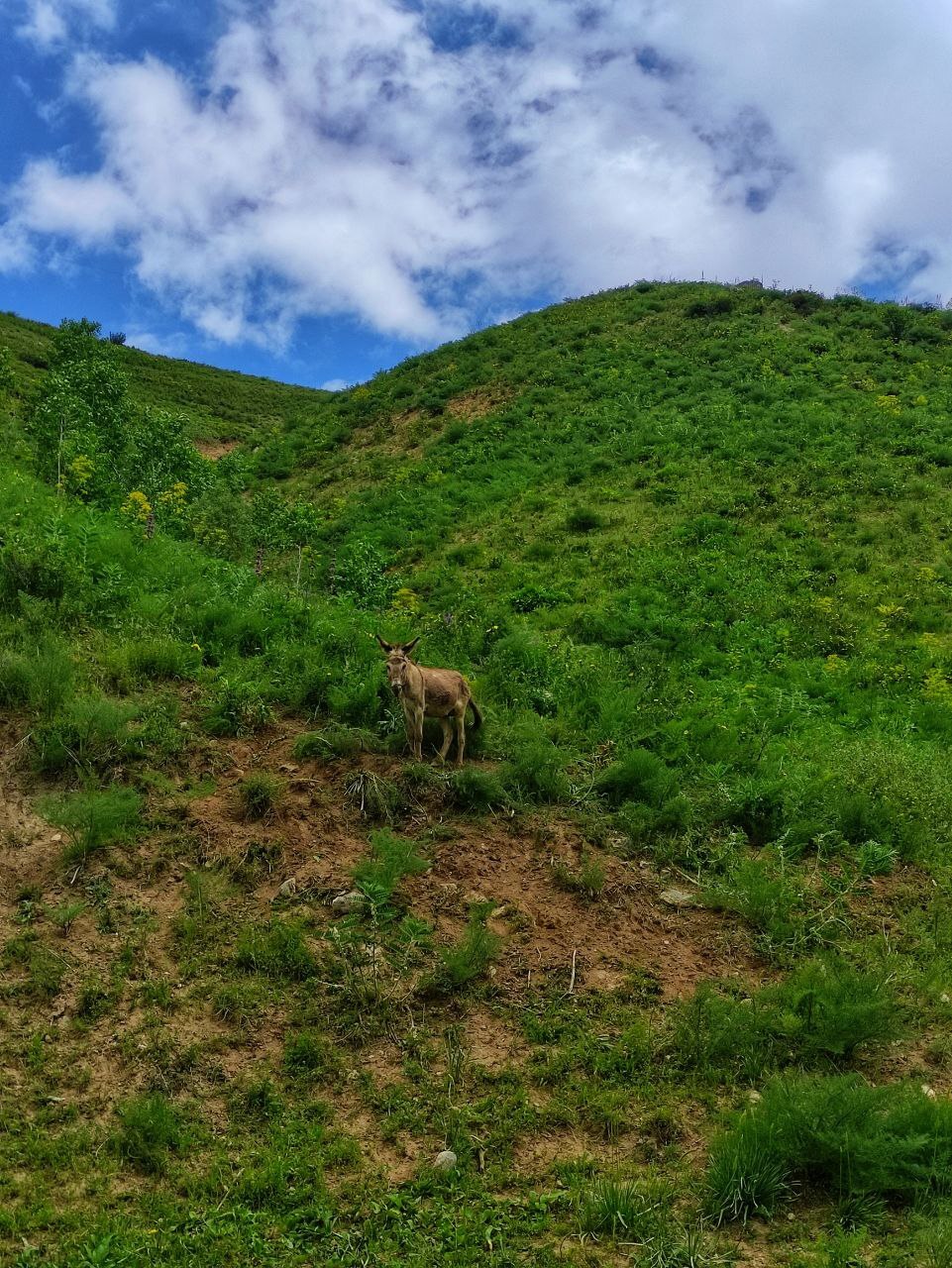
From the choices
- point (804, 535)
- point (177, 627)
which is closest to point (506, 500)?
point (804, 535)

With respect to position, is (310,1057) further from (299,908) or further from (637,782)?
(637,782)

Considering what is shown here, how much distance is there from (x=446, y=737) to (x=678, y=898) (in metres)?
2.85

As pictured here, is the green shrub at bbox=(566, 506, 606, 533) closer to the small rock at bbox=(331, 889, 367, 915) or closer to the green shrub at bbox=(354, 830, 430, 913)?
the green shrub at bbox=(354, 830, 430, 913)

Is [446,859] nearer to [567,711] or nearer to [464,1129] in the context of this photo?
[464,1129]

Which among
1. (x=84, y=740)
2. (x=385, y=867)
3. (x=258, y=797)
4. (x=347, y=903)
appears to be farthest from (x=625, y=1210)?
(x=84, y=740)

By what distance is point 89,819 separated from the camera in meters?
6.71

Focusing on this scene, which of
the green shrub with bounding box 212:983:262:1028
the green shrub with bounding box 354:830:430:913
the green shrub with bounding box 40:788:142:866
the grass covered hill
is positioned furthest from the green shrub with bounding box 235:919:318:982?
the green shrub with bounding box 40:788:142:866

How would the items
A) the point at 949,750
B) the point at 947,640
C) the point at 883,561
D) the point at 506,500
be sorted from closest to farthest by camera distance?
the point at 949,750 < the point at 947,640 < the point at 883,561 < the point at 506,500

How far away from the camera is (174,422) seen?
60.7 ft

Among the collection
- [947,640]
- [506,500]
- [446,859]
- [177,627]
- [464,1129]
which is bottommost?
[464,1129]

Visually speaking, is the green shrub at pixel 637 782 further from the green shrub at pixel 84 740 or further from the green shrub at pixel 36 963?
the green shrub at pixel 36 963

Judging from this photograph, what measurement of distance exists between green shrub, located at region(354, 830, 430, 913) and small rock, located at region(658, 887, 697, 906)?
225cm

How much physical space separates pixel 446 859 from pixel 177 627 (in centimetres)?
463

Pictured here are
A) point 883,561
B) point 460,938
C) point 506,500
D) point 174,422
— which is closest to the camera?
point 460,938
